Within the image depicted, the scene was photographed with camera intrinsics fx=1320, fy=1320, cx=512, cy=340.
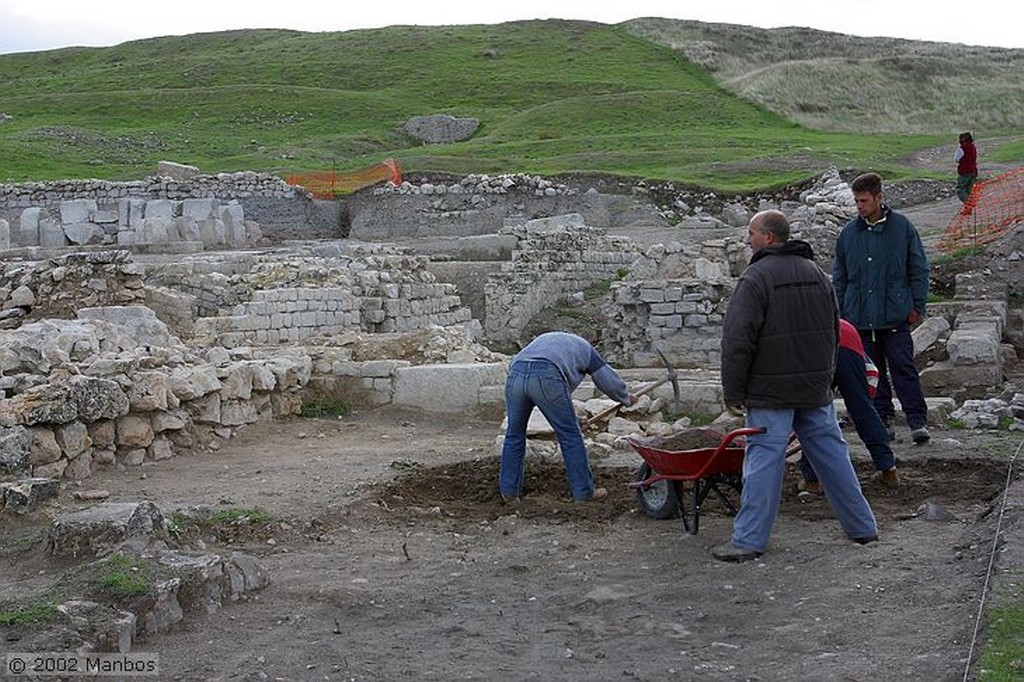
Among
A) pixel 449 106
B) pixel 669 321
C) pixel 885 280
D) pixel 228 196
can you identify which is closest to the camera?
pixel 885 280

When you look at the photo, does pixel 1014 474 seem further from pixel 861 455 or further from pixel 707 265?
pixel 707 265

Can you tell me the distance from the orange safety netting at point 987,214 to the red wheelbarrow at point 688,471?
11.1 m

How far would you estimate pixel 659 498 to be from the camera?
7.17 m

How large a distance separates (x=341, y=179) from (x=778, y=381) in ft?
97.6

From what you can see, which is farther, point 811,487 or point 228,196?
point 228,196

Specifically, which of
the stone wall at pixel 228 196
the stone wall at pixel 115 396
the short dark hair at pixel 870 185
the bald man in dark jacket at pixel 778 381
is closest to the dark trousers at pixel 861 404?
the bald man in dark jacket at pixel 778 381

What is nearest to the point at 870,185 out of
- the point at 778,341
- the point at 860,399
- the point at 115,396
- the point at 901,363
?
the point at 901,363

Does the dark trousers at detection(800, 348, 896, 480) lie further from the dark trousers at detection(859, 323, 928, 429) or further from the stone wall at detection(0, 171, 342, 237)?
the stone wall at detection(0, 171, 342, 237)

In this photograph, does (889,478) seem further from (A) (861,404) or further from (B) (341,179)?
(B) (341,179)

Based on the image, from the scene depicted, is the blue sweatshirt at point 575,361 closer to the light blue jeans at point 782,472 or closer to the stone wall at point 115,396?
the light blue jeans at point 782,472

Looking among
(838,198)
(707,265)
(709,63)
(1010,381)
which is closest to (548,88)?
(709,63)

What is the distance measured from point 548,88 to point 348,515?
185ft

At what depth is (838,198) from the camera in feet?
79.9

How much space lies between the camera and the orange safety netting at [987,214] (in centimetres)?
1814
